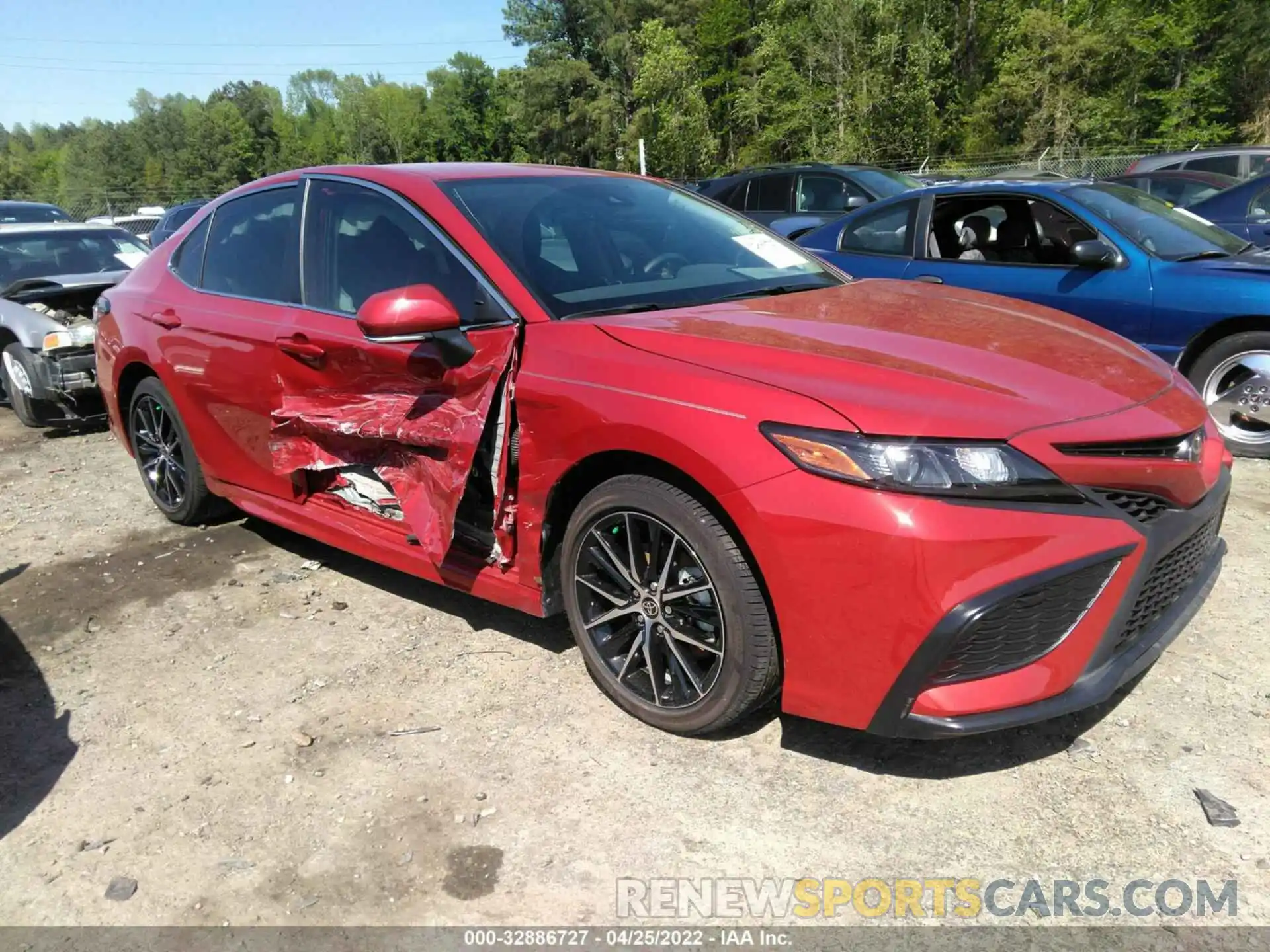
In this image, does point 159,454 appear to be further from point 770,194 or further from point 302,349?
point 770,194

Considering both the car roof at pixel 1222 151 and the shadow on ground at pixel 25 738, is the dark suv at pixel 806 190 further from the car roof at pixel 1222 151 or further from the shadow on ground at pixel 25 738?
the shadow on ground at pixel 25 738

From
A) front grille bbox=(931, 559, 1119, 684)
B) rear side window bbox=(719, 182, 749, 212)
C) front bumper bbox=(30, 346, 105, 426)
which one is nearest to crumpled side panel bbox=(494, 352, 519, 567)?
front grille bbox=(931, 559, 1119, 684)

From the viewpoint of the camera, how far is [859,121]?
40.9m

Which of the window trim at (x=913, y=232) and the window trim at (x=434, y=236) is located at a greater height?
the window trim at (x=434, y=236)

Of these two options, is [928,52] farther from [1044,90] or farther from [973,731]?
[973,731]

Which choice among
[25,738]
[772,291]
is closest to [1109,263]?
[772,291]

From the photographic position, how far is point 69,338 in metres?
7.05

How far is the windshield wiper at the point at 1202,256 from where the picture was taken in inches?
215

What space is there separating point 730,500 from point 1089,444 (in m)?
0.88

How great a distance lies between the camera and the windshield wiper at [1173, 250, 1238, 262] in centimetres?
546

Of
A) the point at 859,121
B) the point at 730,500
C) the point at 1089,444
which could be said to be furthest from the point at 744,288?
the point at 859,121

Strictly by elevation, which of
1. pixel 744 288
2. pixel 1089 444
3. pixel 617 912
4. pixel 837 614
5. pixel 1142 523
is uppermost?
pixel 744 288

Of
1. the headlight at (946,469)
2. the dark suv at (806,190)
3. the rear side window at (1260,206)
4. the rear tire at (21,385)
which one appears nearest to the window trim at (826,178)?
the dark suv at (806,190)

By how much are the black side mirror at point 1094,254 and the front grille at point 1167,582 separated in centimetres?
312
